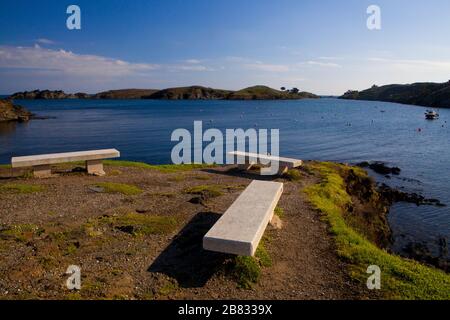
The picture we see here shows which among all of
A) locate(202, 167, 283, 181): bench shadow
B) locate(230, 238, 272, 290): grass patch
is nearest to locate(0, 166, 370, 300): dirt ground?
locate(230, 238, 272, 290): grass patch

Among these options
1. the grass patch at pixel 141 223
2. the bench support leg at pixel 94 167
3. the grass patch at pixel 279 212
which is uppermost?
the bench support leg at pixel 94 167

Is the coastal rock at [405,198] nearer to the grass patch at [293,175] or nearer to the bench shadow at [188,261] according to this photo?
the grass patch at [293,175]

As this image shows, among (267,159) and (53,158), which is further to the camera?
(267,159)

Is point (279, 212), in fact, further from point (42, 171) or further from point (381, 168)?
point (381, 168)

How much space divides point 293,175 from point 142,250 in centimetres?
1315

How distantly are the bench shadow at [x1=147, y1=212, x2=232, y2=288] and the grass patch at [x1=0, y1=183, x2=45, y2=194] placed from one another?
843 centimetres

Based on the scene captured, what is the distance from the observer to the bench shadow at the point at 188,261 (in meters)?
9.54

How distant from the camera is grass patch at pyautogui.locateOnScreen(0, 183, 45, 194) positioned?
640 inches

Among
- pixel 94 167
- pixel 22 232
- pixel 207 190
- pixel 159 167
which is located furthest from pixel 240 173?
pixel 22 232

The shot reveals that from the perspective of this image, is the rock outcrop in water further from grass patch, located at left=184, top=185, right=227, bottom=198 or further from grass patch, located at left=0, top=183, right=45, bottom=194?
grass patch, located at left=184, top=185, right=227, bottom=198

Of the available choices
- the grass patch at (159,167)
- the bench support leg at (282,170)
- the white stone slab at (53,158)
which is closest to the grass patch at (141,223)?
the white stone slab at (53,158)

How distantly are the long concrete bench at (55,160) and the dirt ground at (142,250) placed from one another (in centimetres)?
157

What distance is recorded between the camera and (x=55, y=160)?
62.8 feet
